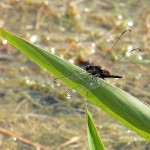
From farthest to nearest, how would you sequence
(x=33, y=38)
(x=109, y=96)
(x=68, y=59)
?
(x=33, y=38) < (x=68, y=59) < (x=109, y=96)

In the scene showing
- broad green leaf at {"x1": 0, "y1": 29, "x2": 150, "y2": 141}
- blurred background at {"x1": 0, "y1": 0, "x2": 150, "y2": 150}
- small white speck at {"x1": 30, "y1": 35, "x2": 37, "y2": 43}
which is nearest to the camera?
broad green leaf at {"x1": 0, "y1": 29, "x2": 150, "y2": 141}

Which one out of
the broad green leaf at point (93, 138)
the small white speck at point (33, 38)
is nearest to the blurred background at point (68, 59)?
Answer: the small white speck at point (33, 38)

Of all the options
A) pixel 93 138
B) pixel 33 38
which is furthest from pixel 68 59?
pixel 93 138

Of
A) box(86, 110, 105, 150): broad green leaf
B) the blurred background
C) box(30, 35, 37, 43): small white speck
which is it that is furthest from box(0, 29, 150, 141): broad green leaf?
box(30, 35, 37, 43): small white speck

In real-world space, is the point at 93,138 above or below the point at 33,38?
below

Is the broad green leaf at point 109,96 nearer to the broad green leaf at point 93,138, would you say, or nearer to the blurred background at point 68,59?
the broad green leaf at point 93,138

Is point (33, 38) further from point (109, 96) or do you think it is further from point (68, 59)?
point (109, 96)

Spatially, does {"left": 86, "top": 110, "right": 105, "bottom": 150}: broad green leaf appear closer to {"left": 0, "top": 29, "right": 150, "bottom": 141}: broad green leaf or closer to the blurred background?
{"left": 0, "top": 29, "right": 150, "bottom": 141}: broad green leaf

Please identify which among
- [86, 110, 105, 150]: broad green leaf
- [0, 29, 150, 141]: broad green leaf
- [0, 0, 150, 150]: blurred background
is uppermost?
[0, 0, 150, 150]: blurred background

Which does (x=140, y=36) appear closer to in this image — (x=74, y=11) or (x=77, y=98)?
(x=74, y=11)
